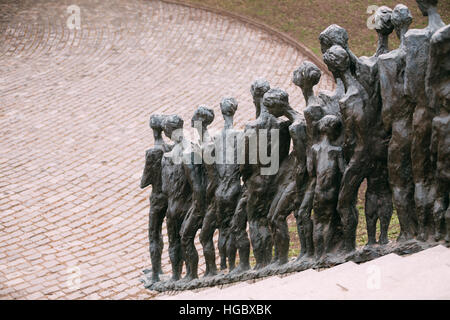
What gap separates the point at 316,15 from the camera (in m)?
20.4

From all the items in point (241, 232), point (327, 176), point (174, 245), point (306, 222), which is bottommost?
point (174, 245)

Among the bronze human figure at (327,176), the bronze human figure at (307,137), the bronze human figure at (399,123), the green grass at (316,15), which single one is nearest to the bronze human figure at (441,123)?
the bronze human figure at (399,123)

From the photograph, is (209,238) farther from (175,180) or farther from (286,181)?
(286,181)

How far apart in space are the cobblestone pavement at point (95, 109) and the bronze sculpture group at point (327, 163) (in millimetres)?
1743

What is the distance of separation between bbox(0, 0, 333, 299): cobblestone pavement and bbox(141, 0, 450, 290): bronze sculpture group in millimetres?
1743

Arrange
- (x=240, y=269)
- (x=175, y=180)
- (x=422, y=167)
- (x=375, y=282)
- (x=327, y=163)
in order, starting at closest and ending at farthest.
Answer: (x=375, y=282) < (x=422, y=167) < (x=327, y=163) < (x=240, y=269) < (x=175, y=180)

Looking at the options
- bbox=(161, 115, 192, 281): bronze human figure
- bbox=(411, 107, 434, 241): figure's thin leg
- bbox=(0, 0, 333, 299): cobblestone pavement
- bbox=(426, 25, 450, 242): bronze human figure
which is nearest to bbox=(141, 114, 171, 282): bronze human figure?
bbox=(161, 115, 192, 281): bronze human figure

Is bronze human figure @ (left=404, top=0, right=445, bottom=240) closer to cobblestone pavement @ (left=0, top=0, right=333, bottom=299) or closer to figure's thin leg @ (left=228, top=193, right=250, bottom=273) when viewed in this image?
figure's thin leg @ (left=228, top=193, right=250, bottom=273)

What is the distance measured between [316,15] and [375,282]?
52.3ft

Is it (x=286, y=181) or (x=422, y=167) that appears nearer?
(x=422, y=167)

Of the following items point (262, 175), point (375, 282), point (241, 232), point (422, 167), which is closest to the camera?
point (375, 282)

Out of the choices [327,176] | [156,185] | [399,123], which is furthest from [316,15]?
[399,123]

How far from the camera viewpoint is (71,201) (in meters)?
11.6

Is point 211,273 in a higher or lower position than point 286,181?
lower
